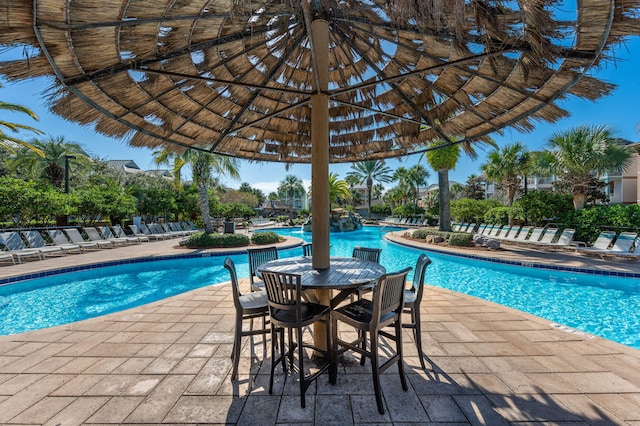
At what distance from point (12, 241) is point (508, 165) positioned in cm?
2493

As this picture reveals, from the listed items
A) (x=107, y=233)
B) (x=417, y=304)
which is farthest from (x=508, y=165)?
(x=107, y=233)

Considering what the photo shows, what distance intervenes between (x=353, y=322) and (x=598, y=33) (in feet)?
9.99

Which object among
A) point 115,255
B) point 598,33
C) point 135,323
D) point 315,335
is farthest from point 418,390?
point 115,255

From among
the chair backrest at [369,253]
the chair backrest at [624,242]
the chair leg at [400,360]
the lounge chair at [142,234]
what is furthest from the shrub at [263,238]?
the chair backrest at [624,242]

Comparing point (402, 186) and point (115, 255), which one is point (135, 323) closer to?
point (115, 255)

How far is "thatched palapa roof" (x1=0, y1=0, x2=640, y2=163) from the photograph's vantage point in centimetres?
214

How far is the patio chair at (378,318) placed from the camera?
2191 mm

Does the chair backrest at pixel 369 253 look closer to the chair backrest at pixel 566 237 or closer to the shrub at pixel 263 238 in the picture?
the shrub at pixel 263 238

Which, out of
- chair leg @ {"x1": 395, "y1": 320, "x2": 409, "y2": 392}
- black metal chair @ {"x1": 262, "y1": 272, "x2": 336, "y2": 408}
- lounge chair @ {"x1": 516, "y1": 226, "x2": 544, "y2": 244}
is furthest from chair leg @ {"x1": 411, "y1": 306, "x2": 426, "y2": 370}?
lounge chair @ {"x1": 516, "y1": 226, "x2": 544, "y2": 244}

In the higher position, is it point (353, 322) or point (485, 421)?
point (353, 322)

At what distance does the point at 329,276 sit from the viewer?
2652 mm

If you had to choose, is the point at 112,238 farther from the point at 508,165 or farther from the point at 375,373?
the point at 508,165

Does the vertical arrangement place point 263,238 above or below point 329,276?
below

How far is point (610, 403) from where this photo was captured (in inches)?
84.5
